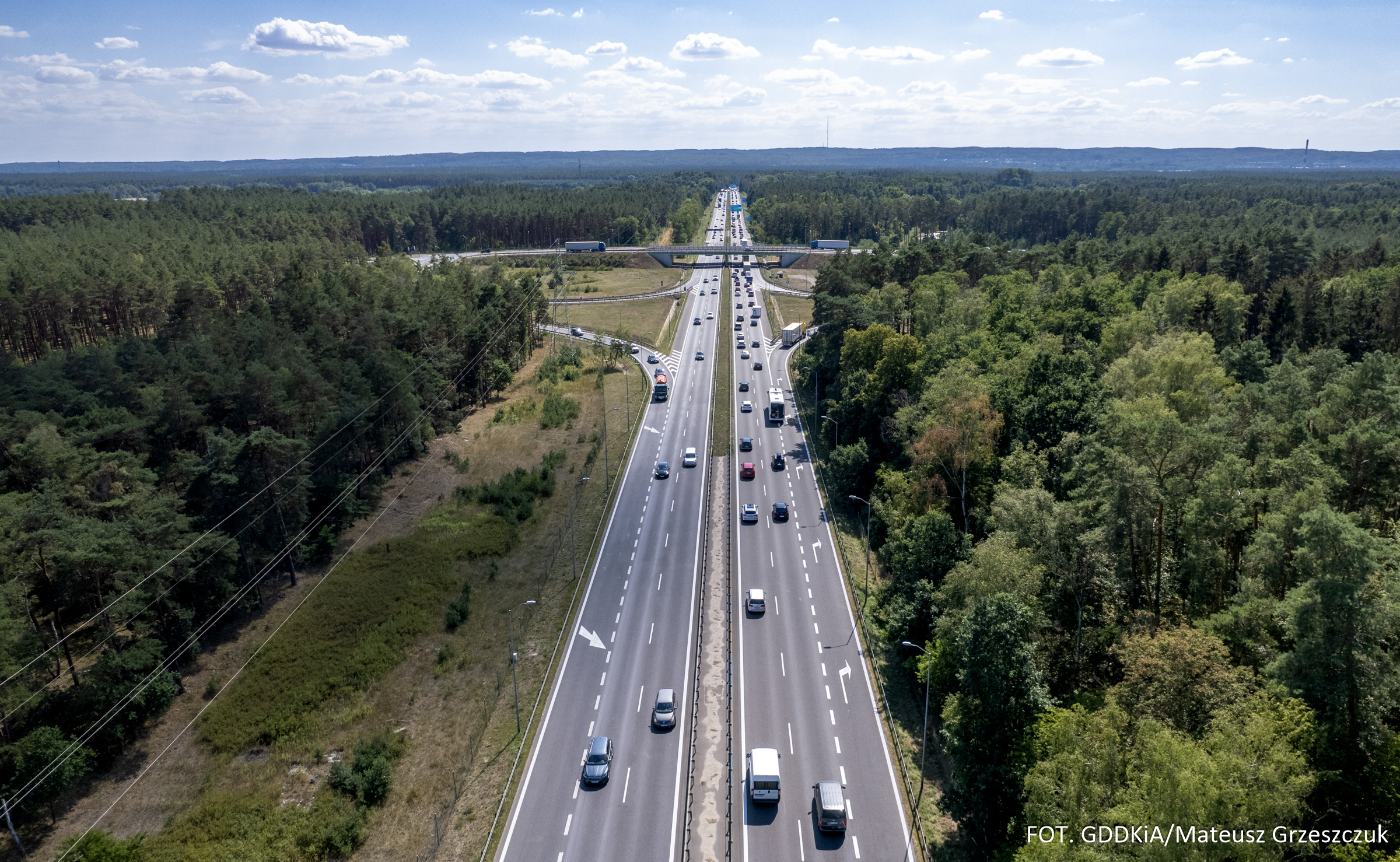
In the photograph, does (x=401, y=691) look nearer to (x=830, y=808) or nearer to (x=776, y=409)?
(x=830, y=808)

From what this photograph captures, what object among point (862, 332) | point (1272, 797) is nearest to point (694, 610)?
point (1272, 797)

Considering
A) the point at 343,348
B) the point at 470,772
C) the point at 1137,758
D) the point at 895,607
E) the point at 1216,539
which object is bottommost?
the point at 470,772

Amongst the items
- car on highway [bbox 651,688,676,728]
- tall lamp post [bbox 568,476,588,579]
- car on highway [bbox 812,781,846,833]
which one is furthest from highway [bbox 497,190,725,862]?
car on highway [bbox 812,781,846,833]

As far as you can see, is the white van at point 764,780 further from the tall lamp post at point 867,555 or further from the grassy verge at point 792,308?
the grassy verge at point 792,308

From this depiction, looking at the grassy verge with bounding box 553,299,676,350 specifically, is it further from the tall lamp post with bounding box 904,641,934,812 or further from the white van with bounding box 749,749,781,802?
the white van with bounding box 749,749,781,802

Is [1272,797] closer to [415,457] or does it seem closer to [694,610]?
[694,610]

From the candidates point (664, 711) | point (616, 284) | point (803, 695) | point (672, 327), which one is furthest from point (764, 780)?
point (616, 284)
